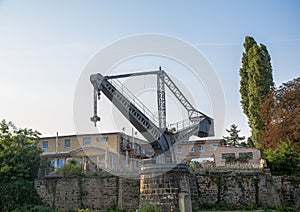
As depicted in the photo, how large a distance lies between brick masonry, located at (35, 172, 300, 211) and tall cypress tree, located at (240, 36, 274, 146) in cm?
969

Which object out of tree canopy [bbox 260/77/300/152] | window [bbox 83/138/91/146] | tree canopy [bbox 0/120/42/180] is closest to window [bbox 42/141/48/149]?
window [bbox 83/138/91/146]

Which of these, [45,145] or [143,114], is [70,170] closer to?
[143,114]

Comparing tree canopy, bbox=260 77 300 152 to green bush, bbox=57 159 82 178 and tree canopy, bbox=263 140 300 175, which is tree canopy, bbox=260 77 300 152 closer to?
tree canopy, bbox=263 140 300 175

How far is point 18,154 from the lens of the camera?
24.0 meters

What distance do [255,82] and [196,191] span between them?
15.5 meters

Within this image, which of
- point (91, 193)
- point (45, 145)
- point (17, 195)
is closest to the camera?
point (17, 195)

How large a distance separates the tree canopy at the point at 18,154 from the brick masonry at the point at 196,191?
3.86 feet

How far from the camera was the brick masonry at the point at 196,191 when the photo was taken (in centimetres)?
2283

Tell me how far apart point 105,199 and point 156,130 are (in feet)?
Answer: 17.6

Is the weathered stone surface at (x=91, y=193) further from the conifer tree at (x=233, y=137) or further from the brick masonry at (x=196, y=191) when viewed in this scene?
the conifer tree at (x=233, y=137)

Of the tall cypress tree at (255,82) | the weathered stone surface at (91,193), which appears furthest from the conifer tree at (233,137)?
the weathered stone surface at (91,193)

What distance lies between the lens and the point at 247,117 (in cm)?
3509

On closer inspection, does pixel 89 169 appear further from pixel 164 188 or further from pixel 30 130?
pixel 164 188

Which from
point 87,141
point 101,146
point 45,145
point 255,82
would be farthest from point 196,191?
point 45,145
